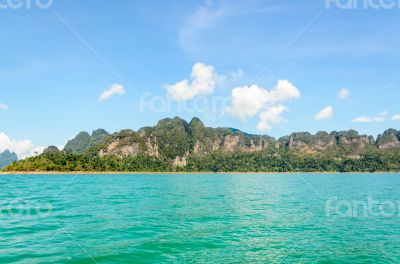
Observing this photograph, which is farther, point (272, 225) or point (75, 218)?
point (75, 218)

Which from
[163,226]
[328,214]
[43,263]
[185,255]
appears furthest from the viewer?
[328,214]

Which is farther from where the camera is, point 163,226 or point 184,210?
point 184,210

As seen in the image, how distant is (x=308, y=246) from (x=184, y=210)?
600 inches

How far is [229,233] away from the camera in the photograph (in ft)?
73.9

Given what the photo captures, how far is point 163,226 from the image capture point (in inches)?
974

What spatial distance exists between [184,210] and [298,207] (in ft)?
38.7

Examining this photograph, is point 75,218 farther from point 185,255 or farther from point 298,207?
point 298,207

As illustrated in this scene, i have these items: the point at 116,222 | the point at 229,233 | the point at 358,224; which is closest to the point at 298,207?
the point at 358,224

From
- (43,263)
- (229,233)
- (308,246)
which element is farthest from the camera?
(229,233)

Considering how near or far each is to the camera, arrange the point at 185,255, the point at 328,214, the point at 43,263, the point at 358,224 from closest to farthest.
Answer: the point at 43,263 < the point at 185,255 < the point at 358,224 < the point at 328,214

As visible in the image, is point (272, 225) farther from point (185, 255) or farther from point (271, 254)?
point (185, 255)

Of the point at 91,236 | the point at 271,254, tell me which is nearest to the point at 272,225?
the point at 271,254

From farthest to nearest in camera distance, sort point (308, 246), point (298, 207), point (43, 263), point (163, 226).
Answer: point (298, 207)
point (163, 226)
point (308, 246)
point (43, 263)

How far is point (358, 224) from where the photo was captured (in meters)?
26.7
